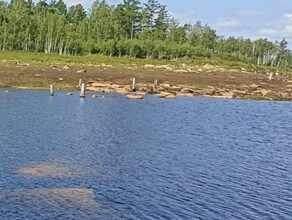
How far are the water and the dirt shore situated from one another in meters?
26.6

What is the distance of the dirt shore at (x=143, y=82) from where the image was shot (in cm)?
9594

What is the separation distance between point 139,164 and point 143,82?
69198 millimetres

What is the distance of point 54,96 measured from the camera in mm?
81438

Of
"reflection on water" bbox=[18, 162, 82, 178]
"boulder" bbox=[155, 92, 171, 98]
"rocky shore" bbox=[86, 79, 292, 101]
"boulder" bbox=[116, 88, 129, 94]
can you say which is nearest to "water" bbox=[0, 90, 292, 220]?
"reflection on water" bbox=[18, 162, 82, 178]

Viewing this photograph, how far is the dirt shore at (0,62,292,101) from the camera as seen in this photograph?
3777 inches

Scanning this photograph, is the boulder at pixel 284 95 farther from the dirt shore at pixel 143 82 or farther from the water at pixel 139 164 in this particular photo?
the water at pixel 139 164

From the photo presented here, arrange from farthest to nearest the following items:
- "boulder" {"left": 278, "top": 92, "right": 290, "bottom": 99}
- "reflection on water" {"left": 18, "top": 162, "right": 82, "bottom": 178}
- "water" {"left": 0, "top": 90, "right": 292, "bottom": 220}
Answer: "boulder" {"left": 278, "top": 92, "right": 290, "bottom": 99} → "reflection on water" {"left": 18, "top": 162, "right": 82, "bottom": 178} → "water" {"left": 0, "top": 90, "right": 292, "bottom": 220}

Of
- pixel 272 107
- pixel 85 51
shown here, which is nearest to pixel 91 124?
pixel 272 107

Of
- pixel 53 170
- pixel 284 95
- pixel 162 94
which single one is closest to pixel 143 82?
pixel 162 94

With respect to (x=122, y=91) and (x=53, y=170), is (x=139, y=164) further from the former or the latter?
(x=122, y=91)

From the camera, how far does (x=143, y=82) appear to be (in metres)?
105

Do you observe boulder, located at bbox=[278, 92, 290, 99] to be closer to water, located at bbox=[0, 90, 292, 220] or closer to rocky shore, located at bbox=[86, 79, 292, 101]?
rocky shore, located at bbox=[86, 79, 292, 101]

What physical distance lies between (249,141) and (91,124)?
1899 cm

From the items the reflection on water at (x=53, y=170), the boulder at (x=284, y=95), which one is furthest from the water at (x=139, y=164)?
the boulder at (x=284, y=95)
